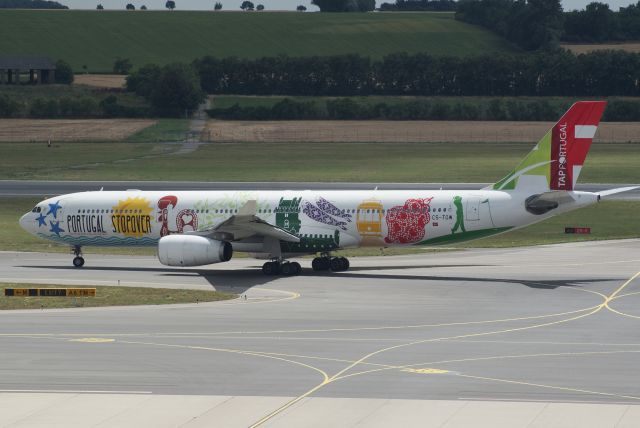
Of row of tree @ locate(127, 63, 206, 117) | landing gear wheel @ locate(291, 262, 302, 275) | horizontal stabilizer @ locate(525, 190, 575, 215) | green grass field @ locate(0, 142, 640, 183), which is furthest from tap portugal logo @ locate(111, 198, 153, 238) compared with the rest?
row of tree @ locate(127, 63, 206, 117)

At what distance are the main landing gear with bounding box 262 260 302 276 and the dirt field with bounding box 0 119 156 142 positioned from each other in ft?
294

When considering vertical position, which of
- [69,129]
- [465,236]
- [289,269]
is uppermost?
[465,236]

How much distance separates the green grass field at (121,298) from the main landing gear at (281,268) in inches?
277

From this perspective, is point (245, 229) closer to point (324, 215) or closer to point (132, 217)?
point (324, 215)

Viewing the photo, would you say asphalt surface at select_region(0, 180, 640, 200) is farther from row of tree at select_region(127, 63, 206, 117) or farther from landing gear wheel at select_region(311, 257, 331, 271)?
row of tree at select_region(127, 63, 206, 117)

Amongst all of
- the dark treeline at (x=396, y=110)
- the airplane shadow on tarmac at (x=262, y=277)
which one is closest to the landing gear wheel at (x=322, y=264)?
the airplane shadow on tarmac at (x=262, y=277)

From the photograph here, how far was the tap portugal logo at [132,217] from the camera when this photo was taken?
194ft

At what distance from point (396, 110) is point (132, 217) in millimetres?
103513

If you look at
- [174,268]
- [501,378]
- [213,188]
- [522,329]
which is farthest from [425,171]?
[501,378]

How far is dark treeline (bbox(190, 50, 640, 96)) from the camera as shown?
167375mm

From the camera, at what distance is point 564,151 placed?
53062 mm

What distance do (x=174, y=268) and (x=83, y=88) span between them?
124 meters

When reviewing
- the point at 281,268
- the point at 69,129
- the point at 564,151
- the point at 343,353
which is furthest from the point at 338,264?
the point at 69,129

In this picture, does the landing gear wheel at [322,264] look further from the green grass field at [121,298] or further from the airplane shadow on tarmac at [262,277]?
the green grass field at [121,298]
